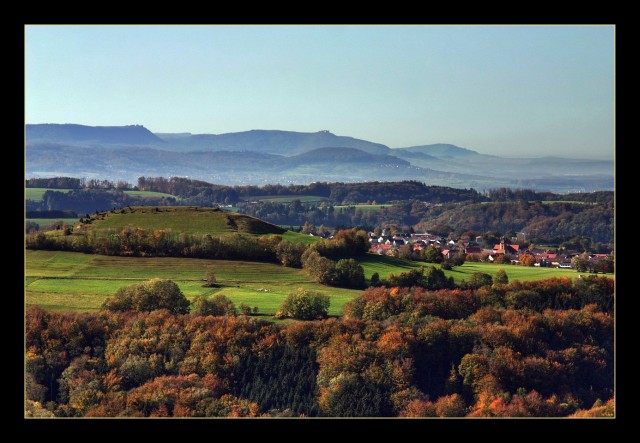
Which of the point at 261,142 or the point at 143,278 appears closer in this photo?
the point at 143,278

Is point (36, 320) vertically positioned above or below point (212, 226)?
below

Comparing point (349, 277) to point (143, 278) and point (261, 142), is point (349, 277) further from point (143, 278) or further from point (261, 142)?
point (261, 142)

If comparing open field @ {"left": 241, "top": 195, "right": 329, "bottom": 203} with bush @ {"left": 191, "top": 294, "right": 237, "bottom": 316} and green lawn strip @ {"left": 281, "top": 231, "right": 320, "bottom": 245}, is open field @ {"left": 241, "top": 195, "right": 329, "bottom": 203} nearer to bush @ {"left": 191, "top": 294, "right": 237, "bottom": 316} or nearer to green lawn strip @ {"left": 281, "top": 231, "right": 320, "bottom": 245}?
green lawn strip @ {"left": 281, "top": 231, "right": 320, "bottom": 245}

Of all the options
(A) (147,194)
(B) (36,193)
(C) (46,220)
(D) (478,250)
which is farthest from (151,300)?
(A) (147,194)

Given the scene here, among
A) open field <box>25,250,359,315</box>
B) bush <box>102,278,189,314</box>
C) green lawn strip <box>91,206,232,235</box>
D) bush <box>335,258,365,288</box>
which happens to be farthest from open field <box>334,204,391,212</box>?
bush <box>102,278,189,314</box>

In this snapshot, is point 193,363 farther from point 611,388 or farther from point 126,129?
point 126,129
